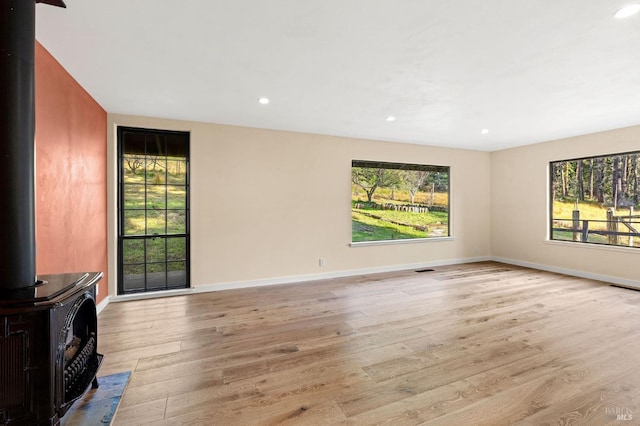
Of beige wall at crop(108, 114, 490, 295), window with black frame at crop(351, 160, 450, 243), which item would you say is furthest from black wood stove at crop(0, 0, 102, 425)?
window with black frame at crop(351, 160, 450, 243)

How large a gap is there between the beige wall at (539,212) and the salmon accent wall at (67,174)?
7.38 m

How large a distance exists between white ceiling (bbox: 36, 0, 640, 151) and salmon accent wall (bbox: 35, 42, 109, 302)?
22cm

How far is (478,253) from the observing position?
650 cm

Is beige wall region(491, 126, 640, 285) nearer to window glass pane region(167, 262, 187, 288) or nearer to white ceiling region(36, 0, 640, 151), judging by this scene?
white ceiling region(36, 0, 640, 151)

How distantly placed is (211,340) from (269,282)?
1900mm

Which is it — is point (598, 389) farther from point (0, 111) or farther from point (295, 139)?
point (295, 139)

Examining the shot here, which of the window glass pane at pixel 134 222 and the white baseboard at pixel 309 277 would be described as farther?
the white baseboard at pixel 309 277

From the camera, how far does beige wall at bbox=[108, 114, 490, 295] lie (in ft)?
13.8

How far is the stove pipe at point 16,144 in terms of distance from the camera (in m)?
1.43

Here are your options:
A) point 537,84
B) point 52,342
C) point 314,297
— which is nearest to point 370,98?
point 537,84

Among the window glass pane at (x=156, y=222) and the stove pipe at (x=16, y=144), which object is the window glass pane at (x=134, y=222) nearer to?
the window glass pane at (x=156, y=222)

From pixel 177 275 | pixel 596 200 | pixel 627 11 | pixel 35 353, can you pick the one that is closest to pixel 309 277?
pixel 177 275

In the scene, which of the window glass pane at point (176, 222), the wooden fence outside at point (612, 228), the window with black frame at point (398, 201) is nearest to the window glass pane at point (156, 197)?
the window glass pane at point (176, 222)

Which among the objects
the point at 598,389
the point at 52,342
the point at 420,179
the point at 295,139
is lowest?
the point at 598,389
